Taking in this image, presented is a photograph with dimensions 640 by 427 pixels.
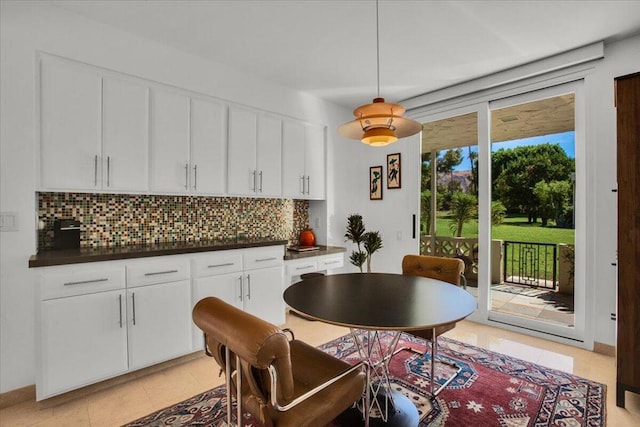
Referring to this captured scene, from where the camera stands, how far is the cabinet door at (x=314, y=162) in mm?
4109

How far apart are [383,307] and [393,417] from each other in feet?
2.55

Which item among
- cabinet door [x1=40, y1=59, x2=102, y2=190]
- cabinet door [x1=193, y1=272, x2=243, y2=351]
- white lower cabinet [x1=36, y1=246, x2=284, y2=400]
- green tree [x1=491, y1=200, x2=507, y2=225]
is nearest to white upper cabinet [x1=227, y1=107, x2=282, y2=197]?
white lower cabinet [x1=36, y1=246, x2=284, y2=400]

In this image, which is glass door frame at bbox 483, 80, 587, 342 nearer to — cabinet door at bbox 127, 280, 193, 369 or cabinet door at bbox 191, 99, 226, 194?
cabinet door at bbox 191, 99, 226, 194

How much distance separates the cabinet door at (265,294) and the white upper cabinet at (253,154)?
89 cm

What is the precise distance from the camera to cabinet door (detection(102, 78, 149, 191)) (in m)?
2.57

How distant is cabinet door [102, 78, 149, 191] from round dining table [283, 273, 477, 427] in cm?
177

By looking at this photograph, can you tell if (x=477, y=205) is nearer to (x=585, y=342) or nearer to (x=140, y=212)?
(x=585, y=342)

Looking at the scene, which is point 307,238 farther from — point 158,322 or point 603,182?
point 603,182

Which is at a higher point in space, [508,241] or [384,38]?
[384,38]

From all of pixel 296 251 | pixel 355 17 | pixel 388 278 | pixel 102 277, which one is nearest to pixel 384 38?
pixel 355 17

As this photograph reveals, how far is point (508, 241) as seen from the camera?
13.8 feet

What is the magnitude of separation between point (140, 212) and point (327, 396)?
2504mm

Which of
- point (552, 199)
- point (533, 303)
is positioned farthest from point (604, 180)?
point (533, 303)

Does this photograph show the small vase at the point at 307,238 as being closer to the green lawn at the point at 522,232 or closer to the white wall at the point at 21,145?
the green lawn at the point at 522,232
